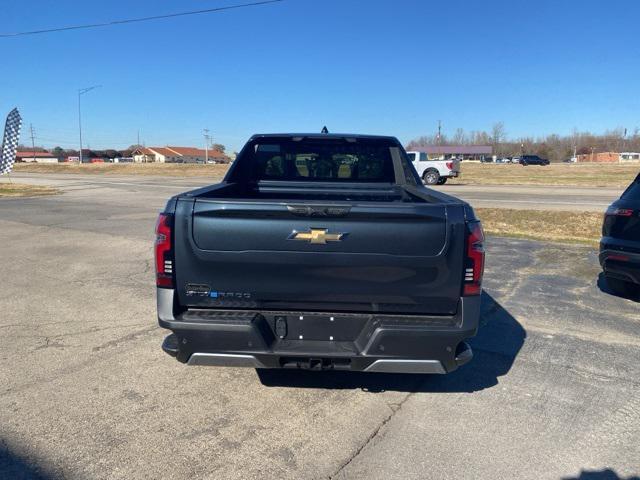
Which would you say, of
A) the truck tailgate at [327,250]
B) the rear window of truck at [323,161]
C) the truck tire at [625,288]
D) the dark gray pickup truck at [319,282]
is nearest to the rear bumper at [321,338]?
the dark gray pickup truck at [319,282]

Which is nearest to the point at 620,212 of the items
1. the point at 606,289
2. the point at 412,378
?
the point at 606,289

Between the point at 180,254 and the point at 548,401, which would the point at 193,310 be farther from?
the point at 548,401

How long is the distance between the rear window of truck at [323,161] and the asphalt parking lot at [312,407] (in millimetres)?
1944

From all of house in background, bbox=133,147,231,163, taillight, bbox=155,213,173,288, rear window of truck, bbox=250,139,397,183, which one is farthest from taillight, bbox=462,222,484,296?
house in background, bbox=133,147,231,163

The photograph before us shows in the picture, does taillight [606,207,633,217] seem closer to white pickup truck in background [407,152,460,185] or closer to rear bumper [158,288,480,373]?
rear bumper [158,288,480,373]

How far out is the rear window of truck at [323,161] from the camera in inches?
194

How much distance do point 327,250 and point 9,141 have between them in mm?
27357

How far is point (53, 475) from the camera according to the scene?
2.63 metres

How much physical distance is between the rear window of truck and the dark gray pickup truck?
1.98 meters

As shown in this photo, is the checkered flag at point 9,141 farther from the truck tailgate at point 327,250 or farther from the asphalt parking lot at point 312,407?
the truck tailgate at point 327,250

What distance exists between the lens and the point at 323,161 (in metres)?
5.13

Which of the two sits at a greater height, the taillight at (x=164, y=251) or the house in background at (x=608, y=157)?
the house in background at (x=608, y=157)

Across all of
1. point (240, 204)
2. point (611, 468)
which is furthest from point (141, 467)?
point (611, 468)

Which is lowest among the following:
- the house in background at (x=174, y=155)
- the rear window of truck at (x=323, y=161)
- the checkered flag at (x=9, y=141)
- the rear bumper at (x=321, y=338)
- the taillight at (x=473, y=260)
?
the rear bumper at (x=321, y=338)
